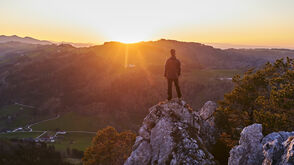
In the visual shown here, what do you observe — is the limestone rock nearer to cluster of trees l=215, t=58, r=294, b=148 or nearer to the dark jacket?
cluster of trees l=215, t=58, r=294, b=148

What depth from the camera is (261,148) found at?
15.0m

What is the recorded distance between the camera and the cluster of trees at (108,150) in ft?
129

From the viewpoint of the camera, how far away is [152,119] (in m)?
20.8

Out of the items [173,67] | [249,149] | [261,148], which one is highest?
[173,67]

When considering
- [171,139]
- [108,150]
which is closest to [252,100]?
[171,139]

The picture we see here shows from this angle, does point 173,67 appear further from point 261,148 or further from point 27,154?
point 27,154

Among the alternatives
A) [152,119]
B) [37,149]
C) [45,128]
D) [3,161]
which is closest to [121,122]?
[45,128]

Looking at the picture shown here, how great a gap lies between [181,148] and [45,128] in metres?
161

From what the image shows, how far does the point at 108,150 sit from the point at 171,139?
26422 mm

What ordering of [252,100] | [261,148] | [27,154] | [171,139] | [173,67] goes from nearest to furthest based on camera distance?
[261,148], [171,139], [173,67], [252,100], [27,154]

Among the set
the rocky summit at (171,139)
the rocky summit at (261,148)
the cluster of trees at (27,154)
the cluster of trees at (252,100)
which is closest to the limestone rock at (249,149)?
the rocky summit at (261,148)

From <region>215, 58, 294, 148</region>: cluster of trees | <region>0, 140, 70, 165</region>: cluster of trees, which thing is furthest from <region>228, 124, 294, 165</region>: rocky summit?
<region>0, 140, 70, 165</region>: cluster of trees

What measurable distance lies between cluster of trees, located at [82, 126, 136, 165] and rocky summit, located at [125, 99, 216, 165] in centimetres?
2132

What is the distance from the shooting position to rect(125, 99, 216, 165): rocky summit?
664 inches
